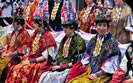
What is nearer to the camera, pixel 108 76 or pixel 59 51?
pixel 108 76

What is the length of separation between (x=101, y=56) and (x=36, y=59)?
1.53 metres

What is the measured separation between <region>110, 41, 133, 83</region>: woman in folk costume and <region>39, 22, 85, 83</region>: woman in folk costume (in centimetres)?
105

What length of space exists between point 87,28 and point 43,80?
1058 millimetres

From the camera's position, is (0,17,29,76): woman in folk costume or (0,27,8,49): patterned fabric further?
(0,27,8,49): patterned fabric

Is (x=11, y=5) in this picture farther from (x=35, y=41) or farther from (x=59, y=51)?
(x=59, y=51)

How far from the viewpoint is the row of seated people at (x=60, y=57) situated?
7.52 metres

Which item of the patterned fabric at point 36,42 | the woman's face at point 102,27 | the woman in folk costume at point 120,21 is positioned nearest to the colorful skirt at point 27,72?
the patterned fabric at point 36,42

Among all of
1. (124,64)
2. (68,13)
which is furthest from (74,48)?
(124,64)

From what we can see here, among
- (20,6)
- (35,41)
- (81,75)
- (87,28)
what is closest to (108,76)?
(81,75)

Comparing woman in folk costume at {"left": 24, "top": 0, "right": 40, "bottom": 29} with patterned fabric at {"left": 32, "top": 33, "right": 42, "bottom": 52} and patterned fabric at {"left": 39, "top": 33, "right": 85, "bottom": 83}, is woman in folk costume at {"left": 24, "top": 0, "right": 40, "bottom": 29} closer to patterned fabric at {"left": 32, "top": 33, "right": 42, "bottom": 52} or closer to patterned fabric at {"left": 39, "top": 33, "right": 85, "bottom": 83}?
patterned fabric at {"left": 32, "top": 33, "right": 42, "bottom": 52}

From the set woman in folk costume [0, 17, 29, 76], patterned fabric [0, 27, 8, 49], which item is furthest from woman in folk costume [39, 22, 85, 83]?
patterned fabric [0, 27, 8, 49]

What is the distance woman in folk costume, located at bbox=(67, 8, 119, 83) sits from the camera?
24.5ft

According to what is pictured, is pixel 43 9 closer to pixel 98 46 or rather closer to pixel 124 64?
pixel 98 46

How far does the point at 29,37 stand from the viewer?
9.26 m
